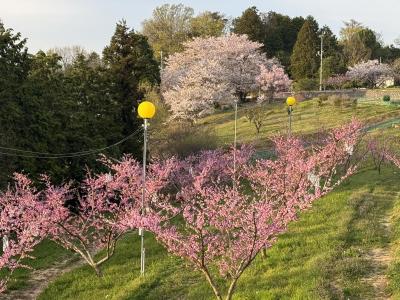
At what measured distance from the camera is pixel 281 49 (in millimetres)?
71500

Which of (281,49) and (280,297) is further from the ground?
(281,49)

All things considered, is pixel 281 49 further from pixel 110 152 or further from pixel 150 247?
pixel 150 247

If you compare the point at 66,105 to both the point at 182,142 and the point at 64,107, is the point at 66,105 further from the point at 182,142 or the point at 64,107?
the point at 182,142

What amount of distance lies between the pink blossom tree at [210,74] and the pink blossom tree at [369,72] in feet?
35.8

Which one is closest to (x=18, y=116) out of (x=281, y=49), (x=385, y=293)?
(x=385, y=293)

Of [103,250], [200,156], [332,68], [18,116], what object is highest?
[332,68]

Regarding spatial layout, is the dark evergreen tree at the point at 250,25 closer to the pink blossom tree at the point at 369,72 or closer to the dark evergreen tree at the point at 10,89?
the pink blossom tree at the point at 369,72

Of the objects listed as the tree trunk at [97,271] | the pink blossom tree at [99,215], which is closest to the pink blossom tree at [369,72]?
the pink blossom tree at [99,215]

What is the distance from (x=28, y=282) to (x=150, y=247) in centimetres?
402

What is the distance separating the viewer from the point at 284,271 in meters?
12.2

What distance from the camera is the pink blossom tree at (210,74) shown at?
1933 inches

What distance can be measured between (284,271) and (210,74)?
133 feet

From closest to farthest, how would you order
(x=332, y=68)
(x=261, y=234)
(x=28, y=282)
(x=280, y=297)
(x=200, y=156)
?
(x=261, y=234) → (x=280, y=297) → (x=28, y=282) → (x=200, y=156) → (x=332, y=68)

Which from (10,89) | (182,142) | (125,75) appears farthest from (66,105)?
(182,142)
